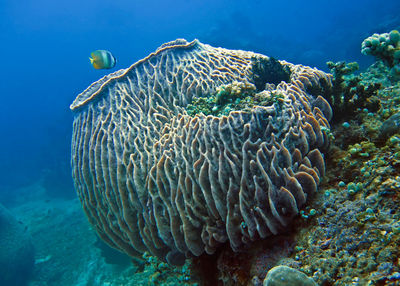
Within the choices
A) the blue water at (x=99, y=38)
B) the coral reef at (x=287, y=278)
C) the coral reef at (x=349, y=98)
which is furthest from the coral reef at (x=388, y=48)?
the blue water at (x=99, y=38)

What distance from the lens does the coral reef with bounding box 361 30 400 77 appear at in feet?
12.8

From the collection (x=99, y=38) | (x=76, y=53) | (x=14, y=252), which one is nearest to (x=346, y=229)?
(x=14, y=252)

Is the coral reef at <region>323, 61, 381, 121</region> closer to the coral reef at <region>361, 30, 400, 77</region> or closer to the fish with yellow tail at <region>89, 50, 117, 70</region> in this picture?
the coral reef at <region>361, 30, 400, 77</region>

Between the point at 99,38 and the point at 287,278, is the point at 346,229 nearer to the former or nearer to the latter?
the point at 287,278

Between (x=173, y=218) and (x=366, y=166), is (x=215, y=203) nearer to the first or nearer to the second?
(x=173, y=218)

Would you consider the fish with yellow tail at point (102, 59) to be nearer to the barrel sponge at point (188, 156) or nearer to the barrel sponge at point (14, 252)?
the barrel sponge at point (188, 156)

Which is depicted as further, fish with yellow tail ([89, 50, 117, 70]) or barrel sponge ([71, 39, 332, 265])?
fish with yellow tail ([89, 50, 117, 70])

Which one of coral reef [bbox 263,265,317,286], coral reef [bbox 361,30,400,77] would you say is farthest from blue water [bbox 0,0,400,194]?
coral reef [bbox 361,30,400,77]

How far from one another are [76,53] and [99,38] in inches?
338

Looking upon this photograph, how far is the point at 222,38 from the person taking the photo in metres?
30.5

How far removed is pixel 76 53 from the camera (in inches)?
2522

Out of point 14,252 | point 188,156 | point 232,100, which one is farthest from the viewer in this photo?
point 14,252

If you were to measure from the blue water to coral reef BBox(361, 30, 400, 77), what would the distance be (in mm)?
23403

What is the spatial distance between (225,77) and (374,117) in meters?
2.69
